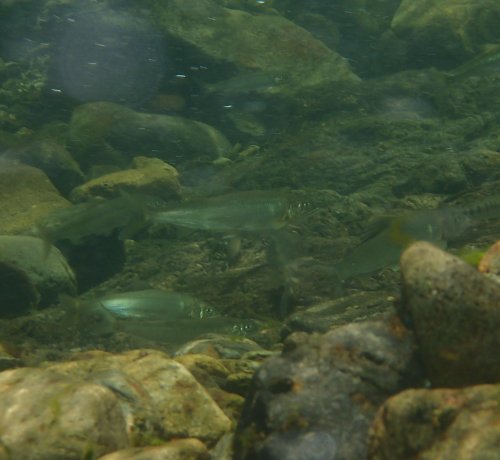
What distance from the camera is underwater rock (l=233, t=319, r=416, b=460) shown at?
2.82 m

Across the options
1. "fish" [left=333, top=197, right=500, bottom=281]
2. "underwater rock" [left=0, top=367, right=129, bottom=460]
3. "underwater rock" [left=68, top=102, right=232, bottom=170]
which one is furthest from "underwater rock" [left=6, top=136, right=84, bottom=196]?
"underwater rock" [left=0, top=367, right=129, bottom=460]

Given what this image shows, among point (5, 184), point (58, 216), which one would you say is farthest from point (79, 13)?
point (58, 216)

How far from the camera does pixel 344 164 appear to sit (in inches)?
470

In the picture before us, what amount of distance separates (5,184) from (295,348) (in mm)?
9439

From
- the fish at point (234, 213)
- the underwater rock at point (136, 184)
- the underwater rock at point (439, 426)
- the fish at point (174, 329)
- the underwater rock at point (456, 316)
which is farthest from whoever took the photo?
the underwater rock at point (136, 184)

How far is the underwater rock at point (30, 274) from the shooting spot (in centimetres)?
827

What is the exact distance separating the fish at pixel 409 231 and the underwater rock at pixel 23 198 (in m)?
6.11

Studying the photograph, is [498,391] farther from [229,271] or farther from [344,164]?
[344,164]

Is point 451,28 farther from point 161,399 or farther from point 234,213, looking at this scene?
point 161,399

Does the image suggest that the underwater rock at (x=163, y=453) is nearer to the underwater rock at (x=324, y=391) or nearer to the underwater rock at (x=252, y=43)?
the underwater rock at (x=324, y=391)

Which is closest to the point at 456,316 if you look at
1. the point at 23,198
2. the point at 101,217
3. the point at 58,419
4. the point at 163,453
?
the point at 163,453

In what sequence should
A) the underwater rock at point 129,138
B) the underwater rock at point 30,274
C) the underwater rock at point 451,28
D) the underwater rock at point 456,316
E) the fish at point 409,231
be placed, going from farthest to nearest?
1. the underwater rock at point 451,28
2. the underwater rock at point 129,138
3. the underwater rock at point 30,274
4. the fish at point 409,231
5. the underwater rock at point 456,316

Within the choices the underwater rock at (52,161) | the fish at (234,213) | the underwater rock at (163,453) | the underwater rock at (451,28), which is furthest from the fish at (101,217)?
the underwater rock at (451,28)

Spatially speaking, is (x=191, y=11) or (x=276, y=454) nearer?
(x=276, y=454)
